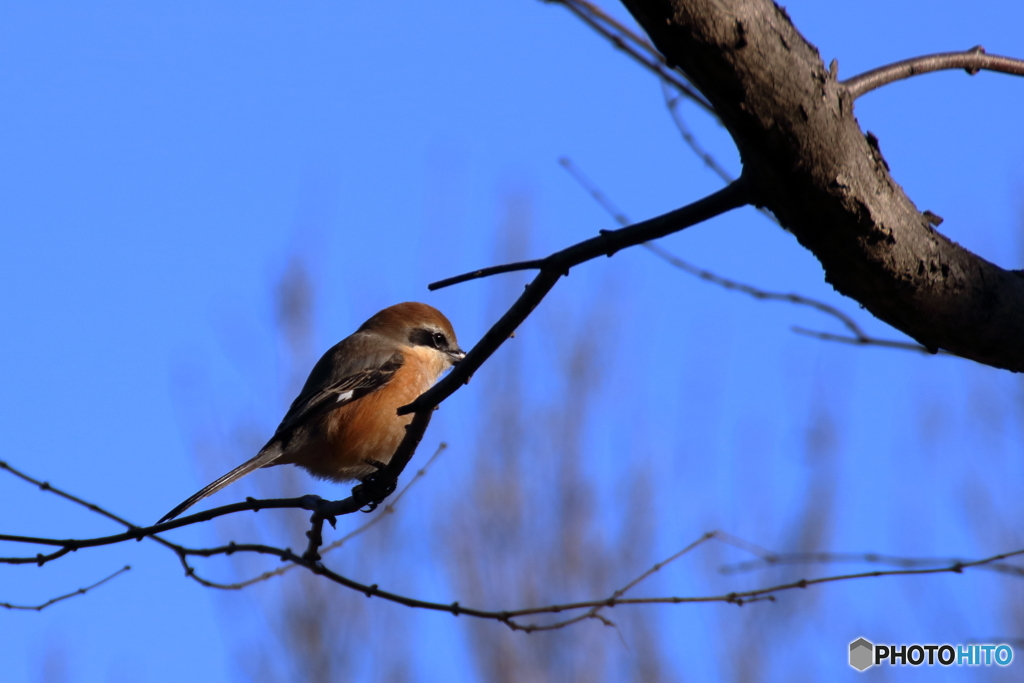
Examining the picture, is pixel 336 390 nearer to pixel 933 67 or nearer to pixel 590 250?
pixel 590 250

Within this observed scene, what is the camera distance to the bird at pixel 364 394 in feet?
→ 16.1

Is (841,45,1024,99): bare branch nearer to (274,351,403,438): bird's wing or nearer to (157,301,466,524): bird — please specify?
(157,301,466,524): bird

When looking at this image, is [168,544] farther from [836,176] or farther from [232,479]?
[836,176]

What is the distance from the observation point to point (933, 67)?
208cm

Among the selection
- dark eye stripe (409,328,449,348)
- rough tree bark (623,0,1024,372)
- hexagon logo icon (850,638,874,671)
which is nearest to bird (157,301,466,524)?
dark eye stripe (409,328,449,348)

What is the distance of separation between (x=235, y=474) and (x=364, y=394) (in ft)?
3.35

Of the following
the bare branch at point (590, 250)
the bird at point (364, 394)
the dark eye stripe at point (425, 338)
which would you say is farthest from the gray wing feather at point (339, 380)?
the bare branch at point (590, 250)

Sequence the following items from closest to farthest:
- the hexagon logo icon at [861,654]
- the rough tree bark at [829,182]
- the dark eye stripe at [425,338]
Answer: the rough tree bark at [829,182] < the hexagon logo icon at [861,654] < the dark eye stripe at [425,338]

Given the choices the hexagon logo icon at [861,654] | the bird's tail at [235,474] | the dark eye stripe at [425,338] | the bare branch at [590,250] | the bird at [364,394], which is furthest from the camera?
the dark eye stripe at [425,338]

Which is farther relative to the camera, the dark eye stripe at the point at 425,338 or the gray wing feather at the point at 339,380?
the dark eye stripe at the point at 425,338

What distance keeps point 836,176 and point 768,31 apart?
12.2 inches

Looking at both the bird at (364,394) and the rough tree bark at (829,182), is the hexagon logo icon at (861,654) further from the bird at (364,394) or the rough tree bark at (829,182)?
the rough tree bark at (829,182)

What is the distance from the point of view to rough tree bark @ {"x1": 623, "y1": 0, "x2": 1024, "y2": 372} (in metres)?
1.49

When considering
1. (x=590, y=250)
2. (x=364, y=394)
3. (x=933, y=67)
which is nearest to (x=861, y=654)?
(x=364, y=394)
